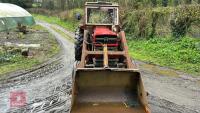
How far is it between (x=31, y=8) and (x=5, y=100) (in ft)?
177

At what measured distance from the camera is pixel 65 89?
11.9 meters

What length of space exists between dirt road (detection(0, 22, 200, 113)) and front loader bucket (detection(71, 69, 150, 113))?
83 centimetres

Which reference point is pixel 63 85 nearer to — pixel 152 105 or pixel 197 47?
pixel 152 105

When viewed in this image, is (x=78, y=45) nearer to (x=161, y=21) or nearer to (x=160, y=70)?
(x=160, y=70)

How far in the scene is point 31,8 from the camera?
6322 cm

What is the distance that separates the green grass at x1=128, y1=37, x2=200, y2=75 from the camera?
52.3 feet

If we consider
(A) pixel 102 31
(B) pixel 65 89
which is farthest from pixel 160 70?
(B) pixel 65 89

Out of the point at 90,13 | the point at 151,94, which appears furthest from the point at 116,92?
the point at 90,13

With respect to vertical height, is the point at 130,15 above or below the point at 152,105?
above

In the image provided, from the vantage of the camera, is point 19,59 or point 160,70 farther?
point 19,59

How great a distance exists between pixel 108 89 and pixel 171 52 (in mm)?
9684

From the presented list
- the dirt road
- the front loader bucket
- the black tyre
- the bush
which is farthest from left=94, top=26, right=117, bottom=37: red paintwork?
the bush

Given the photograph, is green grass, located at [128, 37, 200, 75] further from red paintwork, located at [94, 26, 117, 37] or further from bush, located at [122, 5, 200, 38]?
red paintwork, located at [94, 26, 117, 37]

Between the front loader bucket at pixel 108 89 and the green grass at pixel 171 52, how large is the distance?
20.0 ft
